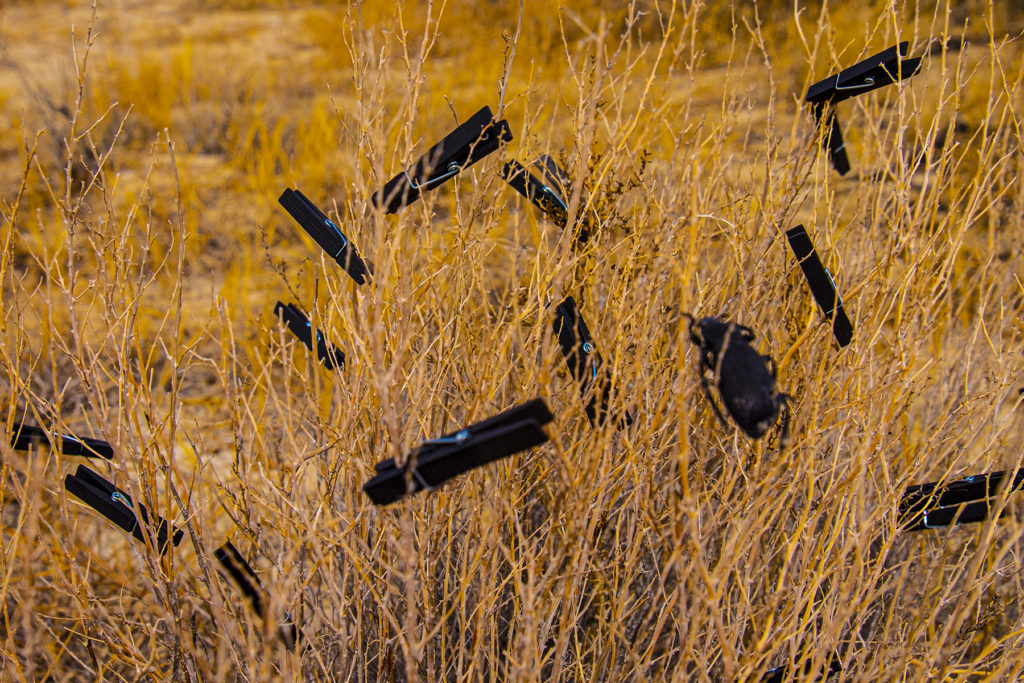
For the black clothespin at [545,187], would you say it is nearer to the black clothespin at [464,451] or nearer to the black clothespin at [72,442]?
the black clothespin at [464,451]

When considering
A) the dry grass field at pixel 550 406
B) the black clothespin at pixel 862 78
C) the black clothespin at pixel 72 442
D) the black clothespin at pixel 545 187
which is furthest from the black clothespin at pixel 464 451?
the black clothespin at pixel 862 78

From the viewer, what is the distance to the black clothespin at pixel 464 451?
2.51 feet

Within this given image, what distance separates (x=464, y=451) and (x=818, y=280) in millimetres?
722

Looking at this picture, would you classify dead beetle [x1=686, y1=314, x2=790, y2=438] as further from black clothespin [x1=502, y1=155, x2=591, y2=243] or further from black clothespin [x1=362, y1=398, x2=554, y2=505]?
black clothespin [x1=502, y1=155, x2=591, y2=243]

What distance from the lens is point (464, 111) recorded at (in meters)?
4.13

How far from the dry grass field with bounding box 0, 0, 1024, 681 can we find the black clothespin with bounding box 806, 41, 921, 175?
5cm

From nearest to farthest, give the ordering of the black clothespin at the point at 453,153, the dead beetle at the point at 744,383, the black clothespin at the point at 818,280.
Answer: the dead beetle at the point at 744,383 < the black clothespin at the point at 453,153 < the black clothespin at the point at 818,280

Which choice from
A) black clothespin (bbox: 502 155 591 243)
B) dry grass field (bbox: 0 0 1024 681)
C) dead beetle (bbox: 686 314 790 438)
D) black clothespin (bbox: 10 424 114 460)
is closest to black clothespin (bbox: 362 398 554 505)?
dry grass field (bbox: 0 0 1024 681)

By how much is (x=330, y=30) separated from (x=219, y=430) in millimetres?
4504

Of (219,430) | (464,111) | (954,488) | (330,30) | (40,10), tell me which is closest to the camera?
(954,488)

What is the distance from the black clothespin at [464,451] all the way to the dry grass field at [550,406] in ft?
0.15

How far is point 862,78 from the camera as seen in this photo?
4.33 feet

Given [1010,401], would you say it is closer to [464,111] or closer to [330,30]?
[464,111]

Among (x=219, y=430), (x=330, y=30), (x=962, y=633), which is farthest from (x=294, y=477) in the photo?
(x=330, y=30)
